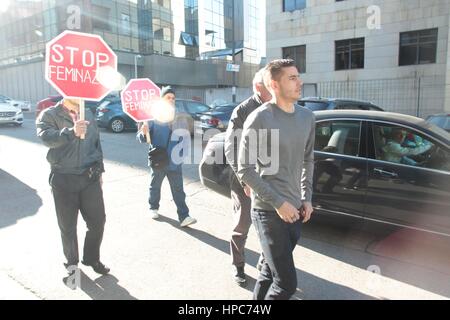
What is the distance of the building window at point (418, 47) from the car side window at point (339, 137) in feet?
60.1

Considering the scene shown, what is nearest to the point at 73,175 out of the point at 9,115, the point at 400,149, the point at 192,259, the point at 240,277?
the point at 192,259

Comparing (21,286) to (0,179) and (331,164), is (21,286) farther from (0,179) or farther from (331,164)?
(0,179)

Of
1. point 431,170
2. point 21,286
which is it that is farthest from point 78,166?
point 431,170

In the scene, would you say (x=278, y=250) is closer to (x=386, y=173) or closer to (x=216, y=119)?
(x=386, y=173)

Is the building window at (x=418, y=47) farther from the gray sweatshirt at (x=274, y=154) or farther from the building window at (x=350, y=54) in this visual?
the gray sweatshirt at (x=274, y=154)

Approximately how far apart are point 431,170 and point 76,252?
3.50 meters

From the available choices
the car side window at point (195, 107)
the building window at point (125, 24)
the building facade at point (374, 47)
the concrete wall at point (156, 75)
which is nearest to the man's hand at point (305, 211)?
the car side window at point (195, 107)

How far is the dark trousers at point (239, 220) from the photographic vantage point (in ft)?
11.2

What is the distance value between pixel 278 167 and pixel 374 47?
21.2 metres

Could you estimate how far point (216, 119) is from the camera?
12.2m

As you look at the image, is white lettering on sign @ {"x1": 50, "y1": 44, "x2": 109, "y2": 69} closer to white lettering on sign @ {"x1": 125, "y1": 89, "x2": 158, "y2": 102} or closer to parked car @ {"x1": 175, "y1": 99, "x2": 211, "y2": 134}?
white lettering on sign @ {"x1": 125, "y1": 89, "x2": 158, "y2": 102}

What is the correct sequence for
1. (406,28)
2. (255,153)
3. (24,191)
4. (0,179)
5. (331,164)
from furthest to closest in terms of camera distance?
(406,28) → (0,179) → (24,191) → (331,164) → (255,153)

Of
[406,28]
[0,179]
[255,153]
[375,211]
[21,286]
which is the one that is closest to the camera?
[255,153]

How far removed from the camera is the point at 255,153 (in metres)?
2.44
